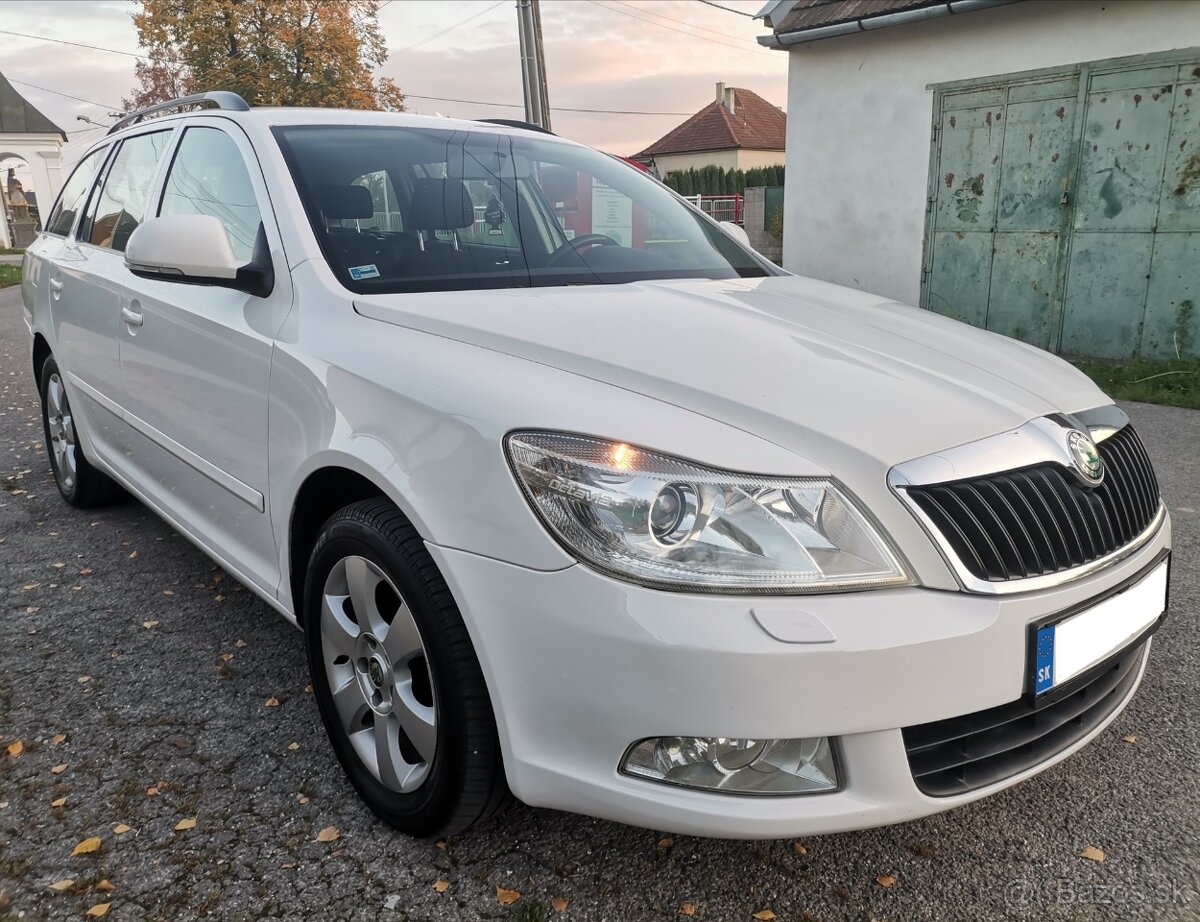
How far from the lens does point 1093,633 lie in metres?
1.81

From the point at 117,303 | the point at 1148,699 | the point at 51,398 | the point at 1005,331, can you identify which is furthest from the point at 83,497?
the point at 1005,331

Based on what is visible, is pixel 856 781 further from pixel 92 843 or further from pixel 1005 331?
pixel 1005 331

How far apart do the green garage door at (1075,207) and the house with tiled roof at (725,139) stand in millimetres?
37667

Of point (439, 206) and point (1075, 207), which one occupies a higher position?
point (439, 206)

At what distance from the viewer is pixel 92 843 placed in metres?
2.10

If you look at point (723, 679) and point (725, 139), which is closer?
point (723, 679)

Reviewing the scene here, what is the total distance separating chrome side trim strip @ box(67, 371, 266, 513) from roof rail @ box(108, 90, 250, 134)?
1.08 meters

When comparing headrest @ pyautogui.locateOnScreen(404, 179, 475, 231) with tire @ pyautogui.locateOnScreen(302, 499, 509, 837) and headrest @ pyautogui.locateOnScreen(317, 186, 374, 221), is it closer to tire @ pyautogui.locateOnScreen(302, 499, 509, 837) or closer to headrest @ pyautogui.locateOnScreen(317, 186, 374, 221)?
headrest @ pyautogui.locateOnScreen(317, 186, 374, 221)

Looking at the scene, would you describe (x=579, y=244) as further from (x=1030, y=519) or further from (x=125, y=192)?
(x=125, y=192)

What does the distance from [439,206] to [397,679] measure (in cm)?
138

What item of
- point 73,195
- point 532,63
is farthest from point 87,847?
point 532,63

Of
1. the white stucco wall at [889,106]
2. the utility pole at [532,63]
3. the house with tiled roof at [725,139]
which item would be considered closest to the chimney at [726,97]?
the house with tiled roof at [725,139]

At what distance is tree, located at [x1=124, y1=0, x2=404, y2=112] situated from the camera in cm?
3120

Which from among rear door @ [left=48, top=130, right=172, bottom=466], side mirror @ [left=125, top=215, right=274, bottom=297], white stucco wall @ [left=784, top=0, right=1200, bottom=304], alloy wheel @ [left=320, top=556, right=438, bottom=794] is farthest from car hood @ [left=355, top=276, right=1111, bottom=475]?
white stucco wall @ [left=784, top=0, right=1200, bottom=304]
